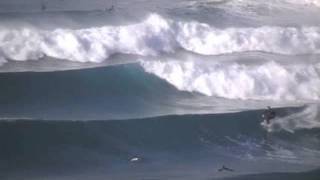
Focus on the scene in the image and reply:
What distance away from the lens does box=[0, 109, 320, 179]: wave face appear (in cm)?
966

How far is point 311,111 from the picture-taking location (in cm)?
1227

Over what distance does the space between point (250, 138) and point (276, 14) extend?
8.07 meters

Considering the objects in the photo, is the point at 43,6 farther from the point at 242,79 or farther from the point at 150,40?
the point at 242,79

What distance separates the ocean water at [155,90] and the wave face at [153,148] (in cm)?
2

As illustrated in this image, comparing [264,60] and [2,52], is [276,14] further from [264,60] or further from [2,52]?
[2,52]

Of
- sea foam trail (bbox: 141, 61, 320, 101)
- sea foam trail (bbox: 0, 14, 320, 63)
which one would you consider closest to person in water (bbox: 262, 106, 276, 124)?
sea foam trail (bbox: 141, 61, 320, 101)

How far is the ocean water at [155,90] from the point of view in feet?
33.0

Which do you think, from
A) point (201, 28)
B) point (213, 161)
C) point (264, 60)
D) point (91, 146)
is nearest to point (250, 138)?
point (213, 161)

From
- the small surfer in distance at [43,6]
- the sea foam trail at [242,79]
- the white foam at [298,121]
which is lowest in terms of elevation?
the white foam at [298,121]

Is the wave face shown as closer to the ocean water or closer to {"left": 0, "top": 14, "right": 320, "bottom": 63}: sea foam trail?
the ocean water

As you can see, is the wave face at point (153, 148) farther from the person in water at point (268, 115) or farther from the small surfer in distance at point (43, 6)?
the small surfer in distance at point (43, 6)

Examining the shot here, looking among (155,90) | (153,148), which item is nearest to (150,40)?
(155,90)

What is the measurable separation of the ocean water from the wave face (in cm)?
2

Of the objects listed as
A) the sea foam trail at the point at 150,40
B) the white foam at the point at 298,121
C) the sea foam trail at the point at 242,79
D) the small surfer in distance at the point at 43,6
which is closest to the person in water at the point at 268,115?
the white foam at the point at 298,121
